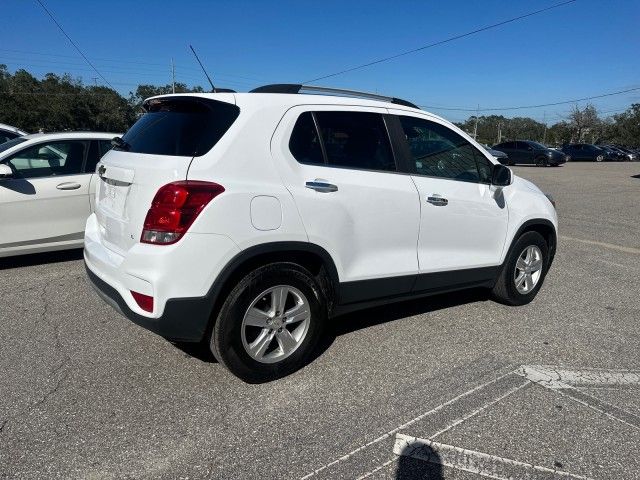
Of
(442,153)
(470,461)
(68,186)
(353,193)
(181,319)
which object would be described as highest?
(442,153)

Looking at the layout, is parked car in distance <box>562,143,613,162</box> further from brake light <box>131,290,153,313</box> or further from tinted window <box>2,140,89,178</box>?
brake light <box>131,290,153,313</box>

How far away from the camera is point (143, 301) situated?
114 inches

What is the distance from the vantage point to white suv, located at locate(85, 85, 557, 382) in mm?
A: 2848

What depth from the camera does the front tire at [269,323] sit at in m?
3.02

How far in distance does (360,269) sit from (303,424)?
1160 millimetres

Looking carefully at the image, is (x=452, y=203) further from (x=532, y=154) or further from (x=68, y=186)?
(x=532, y=154)

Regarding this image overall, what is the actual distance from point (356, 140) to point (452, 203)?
→ 1008 mm

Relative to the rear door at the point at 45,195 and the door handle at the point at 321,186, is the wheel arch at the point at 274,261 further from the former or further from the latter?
the rear door at the point at 45,195

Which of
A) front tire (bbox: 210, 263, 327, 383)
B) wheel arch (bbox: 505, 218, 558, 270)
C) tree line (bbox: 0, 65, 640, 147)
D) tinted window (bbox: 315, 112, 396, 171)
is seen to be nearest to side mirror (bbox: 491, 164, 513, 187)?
wheel arch (bbox: 505, 218, 558, 270)

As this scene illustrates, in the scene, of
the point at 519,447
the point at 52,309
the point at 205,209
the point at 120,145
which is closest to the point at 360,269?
the point at 205,209

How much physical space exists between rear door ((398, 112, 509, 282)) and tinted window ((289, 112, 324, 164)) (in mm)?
839

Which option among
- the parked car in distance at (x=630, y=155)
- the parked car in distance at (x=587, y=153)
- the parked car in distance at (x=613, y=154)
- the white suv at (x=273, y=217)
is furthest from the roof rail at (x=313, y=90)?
the parked car in distance at (x=630, y=155)

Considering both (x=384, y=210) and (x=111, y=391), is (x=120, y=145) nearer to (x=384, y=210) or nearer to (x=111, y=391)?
(x=111, y=391)

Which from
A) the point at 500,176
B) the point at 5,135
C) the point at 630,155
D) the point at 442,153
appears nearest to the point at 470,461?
the point at 442,153
